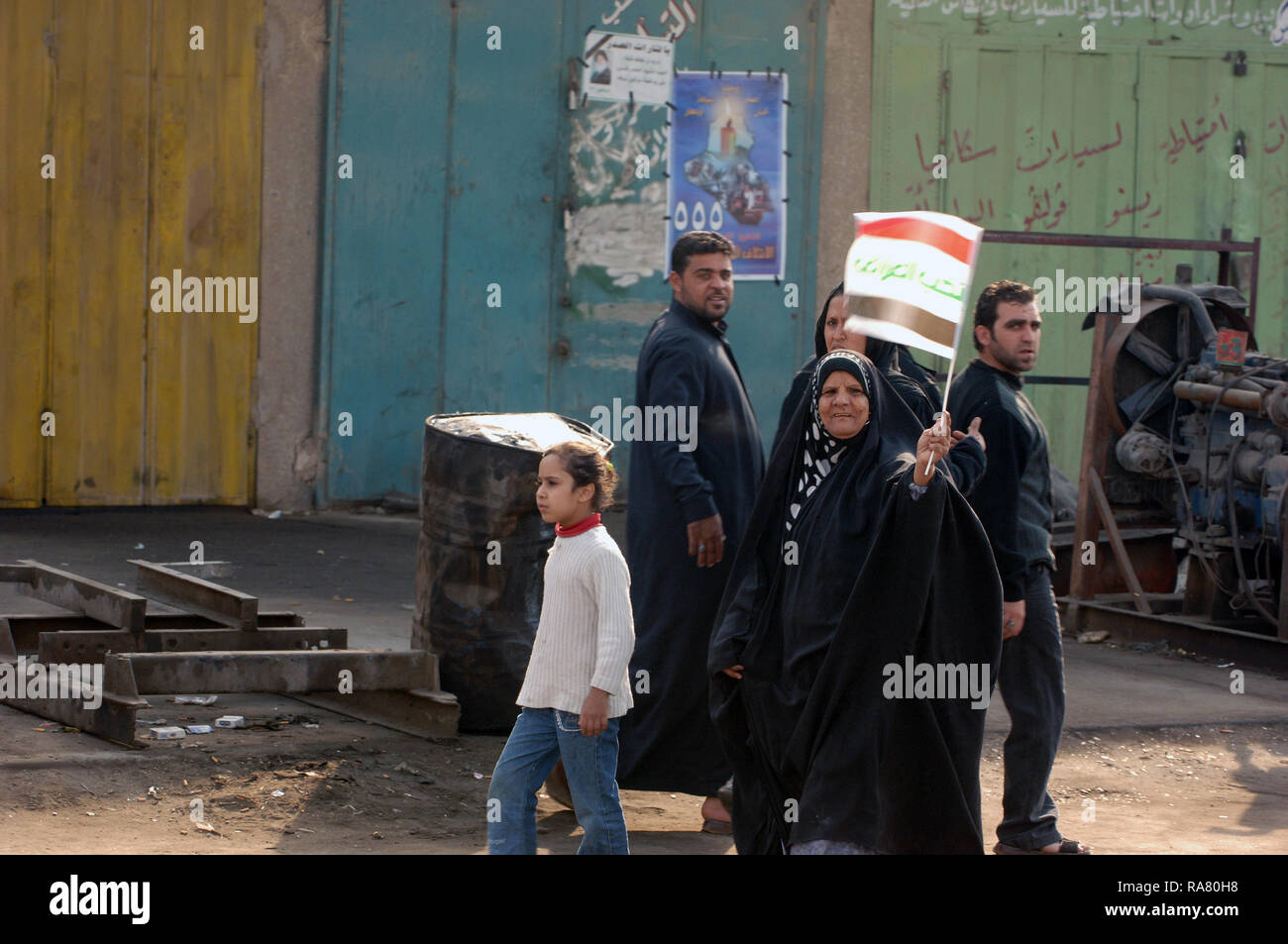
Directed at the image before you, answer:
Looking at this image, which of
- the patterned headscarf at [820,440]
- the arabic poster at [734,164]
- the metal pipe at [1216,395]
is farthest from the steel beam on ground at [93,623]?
the arabic poster at [734,164]

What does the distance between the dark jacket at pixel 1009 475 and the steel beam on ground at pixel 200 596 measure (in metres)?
2.82

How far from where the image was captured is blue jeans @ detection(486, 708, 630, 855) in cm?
432

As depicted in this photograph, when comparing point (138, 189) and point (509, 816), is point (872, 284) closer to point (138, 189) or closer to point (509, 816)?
point (509, 816)

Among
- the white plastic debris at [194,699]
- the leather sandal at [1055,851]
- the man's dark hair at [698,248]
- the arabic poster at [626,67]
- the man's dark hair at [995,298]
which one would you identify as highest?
the arabic poster at [626,67]

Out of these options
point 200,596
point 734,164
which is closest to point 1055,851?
point 200,596

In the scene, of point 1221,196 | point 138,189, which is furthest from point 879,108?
point 138,189

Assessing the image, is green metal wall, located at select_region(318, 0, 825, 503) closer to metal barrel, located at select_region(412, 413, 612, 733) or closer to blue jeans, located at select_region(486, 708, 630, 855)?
metal barrel, located at select_region(412, 413, 612, 733)

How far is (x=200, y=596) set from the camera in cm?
693

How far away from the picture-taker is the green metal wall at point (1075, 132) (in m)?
12.5

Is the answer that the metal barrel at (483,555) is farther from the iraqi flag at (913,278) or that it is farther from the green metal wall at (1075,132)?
the green metal wall at (1075,132)

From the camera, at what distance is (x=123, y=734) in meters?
5.66

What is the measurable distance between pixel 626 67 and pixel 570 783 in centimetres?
828

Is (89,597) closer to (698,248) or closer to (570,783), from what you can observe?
(698,248)

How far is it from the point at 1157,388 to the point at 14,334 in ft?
22.4
